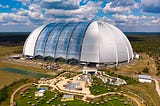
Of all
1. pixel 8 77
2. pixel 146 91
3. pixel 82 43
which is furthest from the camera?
pixel 82 43

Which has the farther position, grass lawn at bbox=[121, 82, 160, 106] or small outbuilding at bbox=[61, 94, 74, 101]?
grass lawn at bbox=[121, 82, 160, 106]

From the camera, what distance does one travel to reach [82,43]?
9781 centimetres

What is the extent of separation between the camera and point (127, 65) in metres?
99.2

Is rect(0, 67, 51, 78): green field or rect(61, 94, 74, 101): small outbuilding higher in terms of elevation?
rect(0, 67, 51, 78): green field

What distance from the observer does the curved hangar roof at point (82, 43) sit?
96125 millimetres

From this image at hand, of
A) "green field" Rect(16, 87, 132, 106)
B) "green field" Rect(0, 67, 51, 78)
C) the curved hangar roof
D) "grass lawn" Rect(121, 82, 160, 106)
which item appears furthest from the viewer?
the curved hangar roof

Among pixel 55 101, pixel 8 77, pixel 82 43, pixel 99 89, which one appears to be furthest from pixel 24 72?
pixel 99 89

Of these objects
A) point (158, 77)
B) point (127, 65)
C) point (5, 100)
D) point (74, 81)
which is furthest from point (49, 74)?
point (158, 77)

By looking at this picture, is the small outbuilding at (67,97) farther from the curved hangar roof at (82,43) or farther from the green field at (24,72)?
the curved hangar roof at (82,43)

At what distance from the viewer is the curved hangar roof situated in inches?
3784

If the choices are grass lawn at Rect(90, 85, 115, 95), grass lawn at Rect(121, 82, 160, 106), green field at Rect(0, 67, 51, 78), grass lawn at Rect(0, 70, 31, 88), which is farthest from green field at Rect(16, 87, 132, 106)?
green field at Rect(0, 67, 51, 78)

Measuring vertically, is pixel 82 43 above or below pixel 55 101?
above

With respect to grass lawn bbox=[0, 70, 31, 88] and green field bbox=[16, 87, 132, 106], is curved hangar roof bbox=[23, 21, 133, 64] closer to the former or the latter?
grass lawn bbox=[0, 70, 31, 88]

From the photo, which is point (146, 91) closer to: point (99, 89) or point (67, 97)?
point (99, 89)
